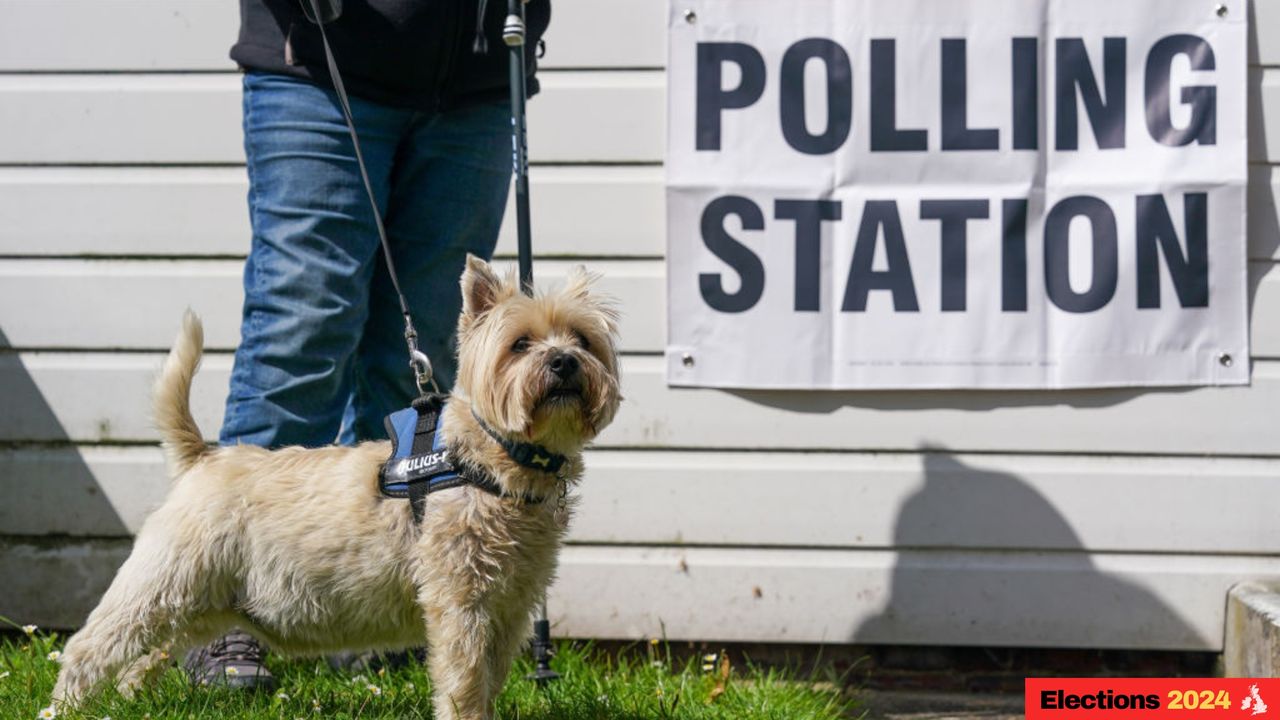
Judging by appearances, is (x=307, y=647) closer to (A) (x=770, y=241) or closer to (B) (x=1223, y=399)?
(A) (x=770, y=241)

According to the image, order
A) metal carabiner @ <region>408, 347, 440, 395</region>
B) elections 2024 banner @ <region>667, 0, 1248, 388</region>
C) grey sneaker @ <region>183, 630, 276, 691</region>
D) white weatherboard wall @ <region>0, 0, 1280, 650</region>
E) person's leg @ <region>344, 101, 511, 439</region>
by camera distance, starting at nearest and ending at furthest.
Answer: metal carabiner @ <region>408, 347, 440, 395</region> < grey sneaker @ <region>183, 630, 276, 691</region> < person's leg @ <region>344, 101, 511, 439</region> < elections 2024 banner @ <region>667, 0, 1248, 388</region> < white weatherboard wall @ <region>0, 0, 1280, 650</region>

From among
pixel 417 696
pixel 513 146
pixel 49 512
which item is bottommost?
pixel 417 696

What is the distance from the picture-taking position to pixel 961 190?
163 inches

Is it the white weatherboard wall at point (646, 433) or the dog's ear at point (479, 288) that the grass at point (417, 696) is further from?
the dog's ear at point (479, 288)

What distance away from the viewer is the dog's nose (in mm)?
2807

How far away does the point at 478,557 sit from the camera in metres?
2.83

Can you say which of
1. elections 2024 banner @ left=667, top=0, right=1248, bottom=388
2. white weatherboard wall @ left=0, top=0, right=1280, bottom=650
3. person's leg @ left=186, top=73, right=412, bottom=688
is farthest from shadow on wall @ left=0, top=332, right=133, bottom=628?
elections 2024 banner @ left=667, top=0, right=1248, bottom=388

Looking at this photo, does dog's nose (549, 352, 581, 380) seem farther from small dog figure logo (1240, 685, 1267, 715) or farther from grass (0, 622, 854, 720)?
small dog figure logo (1240, 685, 1267, 715)

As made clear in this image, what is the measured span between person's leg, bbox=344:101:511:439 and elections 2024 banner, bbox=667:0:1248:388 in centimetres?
87

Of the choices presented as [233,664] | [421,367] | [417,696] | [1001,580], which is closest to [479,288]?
[421,367]

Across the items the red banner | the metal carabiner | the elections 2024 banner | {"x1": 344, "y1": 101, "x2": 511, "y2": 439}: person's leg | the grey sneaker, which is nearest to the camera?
the metal carabiner

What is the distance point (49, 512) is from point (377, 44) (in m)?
2.32

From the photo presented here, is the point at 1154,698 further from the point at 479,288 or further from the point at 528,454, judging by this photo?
the point at 479,288

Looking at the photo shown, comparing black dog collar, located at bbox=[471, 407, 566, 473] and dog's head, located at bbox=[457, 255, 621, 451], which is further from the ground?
dog's head, located at bbox=[457, 255, 621, 451]
